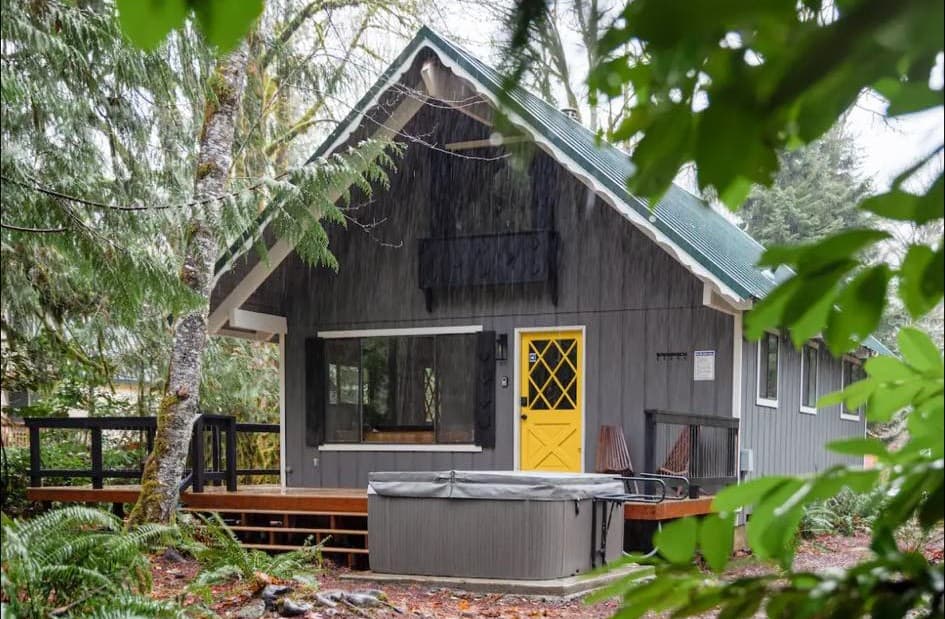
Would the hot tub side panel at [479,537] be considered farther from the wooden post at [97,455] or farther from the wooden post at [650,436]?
the wooden post at [97,455]

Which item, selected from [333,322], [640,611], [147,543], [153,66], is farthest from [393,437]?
[640,611]

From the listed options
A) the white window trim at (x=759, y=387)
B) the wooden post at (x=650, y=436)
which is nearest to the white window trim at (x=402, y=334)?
the wooden post at (x=650, y=436)

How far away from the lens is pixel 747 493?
0.91 meters

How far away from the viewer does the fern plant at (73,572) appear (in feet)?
13.5

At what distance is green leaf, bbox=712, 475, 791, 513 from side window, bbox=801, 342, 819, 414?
39.8 ft

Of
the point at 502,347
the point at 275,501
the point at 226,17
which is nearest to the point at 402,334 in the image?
the point at 502,347

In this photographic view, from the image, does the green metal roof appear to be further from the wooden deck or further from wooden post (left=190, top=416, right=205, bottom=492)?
the wooden deck

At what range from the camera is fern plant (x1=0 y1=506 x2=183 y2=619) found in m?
4.12

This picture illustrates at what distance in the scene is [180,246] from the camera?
11.4 m

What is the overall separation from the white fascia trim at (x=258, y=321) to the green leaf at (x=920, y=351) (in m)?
10.8

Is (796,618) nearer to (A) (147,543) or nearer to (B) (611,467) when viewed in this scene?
(A) (147,543)

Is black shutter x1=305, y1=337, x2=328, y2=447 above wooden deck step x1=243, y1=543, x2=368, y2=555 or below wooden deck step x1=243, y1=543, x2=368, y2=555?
above

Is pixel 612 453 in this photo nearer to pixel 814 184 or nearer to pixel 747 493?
pixel 814 184

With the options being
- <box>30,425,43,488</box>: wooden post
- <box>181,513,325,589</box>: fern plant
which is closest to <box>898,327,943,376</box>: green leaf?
<box>181,513,325,589</box>: fern plant
